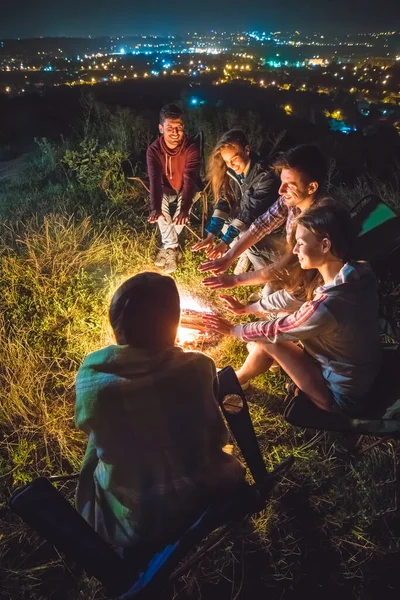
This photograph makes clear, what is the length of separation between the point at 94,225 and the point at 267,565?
12.8ft

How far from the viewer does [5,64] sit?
49094 millimetres

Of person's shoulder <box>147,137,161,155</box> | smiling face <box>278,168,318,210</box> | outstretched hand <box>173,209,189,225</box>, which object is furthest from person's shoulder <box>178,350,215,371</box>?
person's shoulder <box>147,137,161,155</box>

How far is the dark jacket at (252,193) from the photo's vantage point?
10.9 feet

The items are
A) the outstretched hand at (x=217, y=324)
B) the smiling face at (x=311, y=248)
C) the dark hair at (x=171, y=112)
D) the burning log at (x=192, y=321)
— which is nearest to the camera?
the smiling face at (x=311, y=248)

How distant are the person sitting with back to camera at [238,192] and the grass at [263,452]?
20.8 inches

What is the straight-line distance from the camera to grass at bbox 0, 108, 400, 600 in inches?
77.0

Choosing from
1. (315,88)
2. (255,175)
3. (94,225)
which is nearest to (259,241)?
(255,175)

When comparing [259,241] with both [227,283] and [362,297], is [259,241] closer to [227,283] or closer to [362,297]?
[227,283]

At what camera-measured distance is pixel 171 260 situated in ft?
13.3

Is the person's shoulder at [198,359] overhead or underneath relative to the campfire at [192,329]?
overhead

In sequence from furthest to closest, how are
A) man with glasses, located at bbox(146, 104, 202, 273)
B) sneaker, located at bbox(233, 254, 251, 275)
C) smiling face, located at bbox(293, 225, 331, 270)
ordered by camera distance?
man with glasses, located at bbox(146, 104, 202, 273) → sneaker, located at bbox(233, 254, 251, 275) → smiling face, located at bbox(293, 225, 331, 270)

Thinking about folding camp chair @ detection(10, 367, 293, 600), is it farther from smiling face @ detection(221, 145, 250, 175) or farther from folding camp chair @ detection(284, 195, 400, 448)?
smiling face @ detection(221, 145, 250, 175)

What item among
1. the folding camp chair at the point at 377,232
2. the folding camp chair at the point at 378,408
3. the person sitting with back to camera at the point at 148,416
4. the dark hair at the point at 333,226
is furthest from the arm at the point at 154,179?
the person sitting with back to camera at the point at 148,416

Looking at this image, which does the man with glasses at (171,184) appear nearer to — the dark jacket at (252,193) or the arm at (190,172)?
the arm at (190,172)
